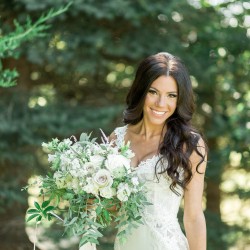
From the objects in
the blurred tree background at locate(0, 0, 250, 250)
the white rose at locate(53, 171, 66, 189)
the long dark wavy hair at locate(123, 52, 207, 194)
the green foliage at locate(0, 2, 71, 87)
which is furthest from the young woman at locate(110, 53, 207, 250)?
the blurred tree background at locate(0, 0, 250, 250)

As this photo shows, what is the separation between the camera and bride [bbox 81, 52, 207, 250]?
9.64 feet

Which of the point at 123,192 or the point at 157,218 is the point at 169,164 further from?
the point at 123,192

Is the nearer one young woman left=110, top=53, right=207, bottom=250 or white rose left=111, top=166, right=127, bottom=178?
white rose left=111, top=166, right=127, bottom=178

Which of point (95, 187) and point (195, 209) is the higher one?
point (95, 187)

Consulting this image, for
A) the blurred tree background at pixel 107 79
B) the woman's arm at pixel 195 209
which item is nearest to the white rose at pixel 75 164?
the woman's arm at pixel 195 209

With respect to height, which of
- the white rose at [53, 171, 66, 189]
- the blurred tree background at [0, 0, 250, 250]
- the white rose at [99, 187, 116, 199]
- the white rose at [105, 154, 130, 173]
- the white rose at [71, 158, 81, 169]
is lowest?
the blurred tree background at [0, 0, 250, 250]

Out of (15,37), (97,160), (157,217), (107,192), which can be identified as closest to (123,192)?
(107,192)

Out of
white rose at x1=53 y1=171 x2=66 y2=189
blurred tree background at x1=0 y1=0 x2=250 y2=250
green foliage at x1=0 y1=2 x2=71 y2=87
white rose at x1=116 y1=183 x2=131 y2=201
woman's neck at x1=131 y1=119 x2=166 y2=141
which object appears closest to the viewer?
white rose at x1=116 y1=183 x2=131 y2=201

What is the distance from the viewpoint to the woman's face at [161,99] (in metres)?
2.95

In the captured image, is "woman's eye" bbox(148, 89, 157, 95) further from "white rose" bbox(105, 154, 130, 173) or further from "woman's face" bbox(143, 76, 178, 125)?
"white rose" bbox(105, 154, 130, 173)

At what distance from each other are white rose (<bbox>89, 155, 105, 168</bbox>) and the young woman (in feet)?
0.68

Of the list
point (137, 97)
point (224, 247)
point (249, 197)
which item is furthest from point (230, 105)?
point (137, 97)

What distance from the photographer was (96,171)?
2711 mm

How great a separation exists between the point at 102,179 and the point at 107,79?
5.22 meters
